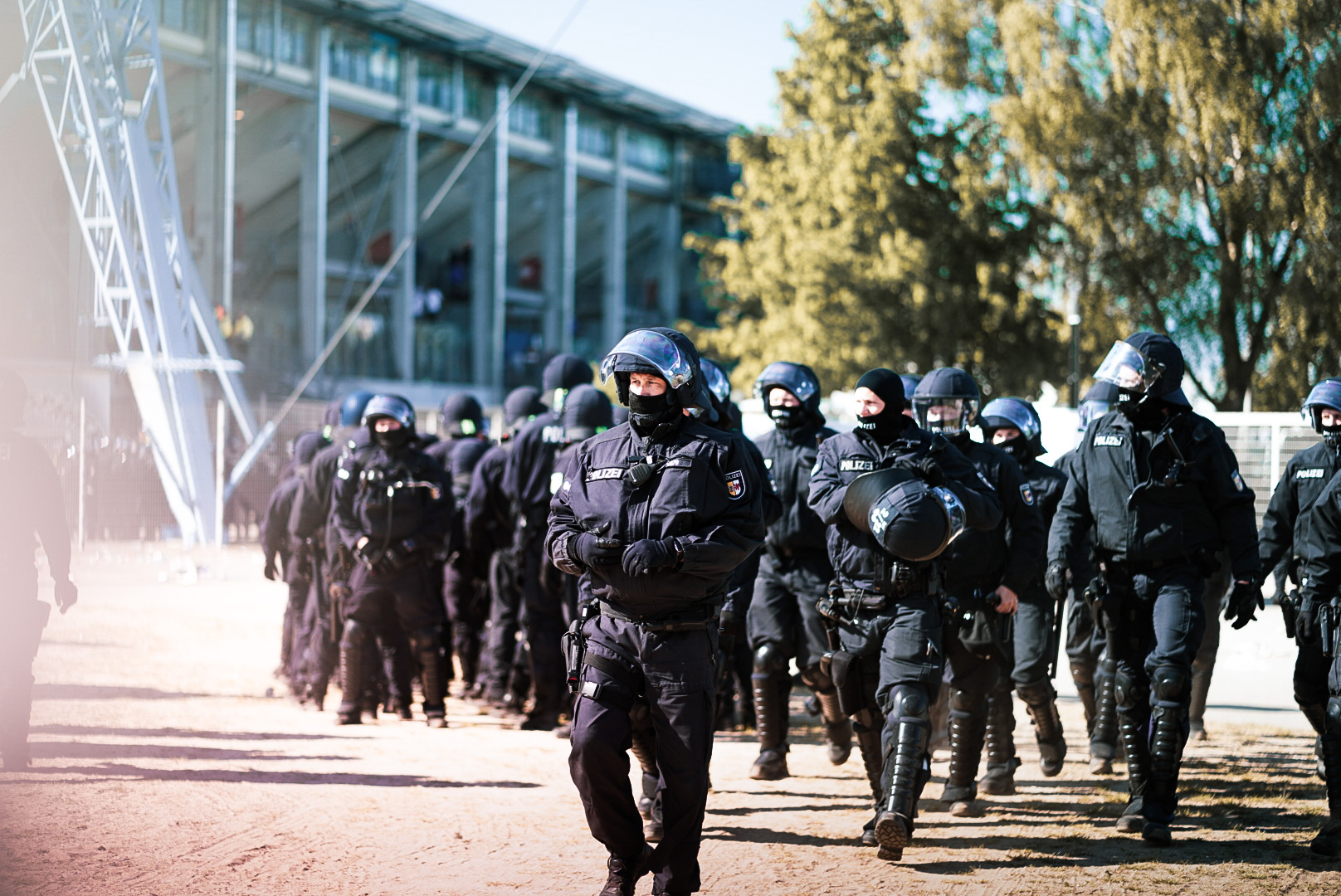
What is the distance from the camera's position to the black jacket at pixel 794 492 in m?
7.85

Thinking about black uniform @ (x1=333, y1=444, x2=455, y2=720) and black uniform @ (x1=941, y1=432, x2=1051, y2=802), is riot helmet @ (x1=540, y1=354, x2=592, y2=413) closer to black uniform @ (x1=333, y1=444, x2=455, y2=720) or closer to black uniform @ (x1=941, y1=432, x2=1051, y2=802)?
black uniform @ (x1=333, y1=444, x2=455, y2=720)

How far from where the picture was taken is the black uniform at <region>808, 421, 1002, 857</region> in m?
6.11

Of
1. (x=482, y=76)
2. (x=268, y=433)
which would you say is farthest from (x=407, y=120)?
(x=268, y=433)

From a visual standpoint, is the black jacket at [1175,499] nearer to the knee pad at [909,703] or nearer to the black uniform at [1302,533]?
the black uniform at [1302,533]

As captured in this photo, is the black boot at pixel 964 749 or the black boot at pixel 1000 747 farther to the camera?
the black boot at pixel 1000 747

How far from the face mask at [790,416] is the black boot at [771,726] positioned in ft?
4.73

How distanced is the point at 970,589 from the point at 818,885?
196 centimetres

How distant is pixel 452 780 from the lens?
310 inches

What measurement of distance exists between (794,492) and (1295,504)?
2.69 metres

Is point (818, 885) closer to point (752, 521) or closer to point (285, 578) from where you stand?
point (752, 521)

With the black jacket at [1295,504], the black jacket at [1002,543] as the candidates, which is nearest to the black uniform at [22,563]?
the black jacket at [1002,543]

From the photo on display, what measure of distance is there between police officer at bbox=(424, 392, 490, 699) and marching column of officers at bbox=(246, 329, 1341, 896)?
286mm

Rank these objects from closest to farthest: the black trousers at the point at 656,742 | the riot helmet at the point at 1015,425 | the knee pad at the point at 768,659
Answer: the black trousers at the point at 656,742 → the knee pad at the point at 768,659 → the riot helmet at the point at 1015,425

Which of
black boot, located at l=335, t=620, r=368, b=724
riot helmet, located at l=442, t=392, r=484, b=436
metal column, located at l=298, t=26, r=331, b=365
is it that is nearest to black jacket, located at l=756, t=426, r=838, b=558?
black boot, located at l=335, t=620, r=368, b=724
